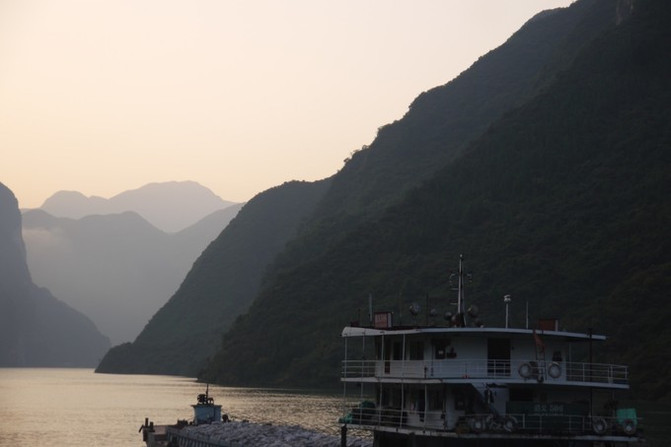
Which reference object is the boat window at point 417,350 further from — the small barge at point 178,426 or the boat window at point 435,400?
the small barge at point 178,426

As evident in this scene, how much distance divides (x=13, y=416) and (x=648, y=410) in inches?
3110

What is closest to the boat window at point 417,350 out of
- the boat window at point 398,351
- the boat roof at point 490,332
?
the boat roof at point 490,332

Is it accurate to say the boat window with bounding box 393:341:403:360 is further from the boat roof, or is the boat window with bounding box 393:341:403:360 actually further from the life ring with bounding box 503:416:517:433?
the life ring with bounding box 503:416:517:433

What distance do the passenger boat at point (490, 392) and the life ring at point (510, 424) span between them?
5 cm

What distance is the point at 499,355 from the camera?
159ft

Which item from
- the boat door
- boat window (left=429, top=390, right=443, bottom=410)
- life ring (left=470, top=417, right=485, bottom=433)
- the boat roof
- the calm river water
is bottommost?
the calm river water

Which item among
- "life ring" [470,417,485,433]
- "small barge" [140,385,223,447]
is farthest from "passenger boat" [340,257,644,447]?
"small barge" [140,385,223,447]

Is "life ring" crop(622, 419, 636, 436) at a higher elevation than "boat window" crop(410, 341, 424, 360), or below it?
below

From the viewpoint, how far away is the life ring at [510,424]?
44.9 meters

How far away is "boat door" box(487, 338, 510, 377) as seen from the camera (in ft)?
157

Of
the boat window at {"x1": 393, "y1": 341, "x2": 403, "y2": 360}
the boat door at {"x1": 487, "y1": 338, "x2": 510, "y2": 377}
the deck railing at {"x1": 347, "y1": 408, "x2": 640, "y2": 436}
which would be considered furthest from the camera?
the boat window at {"x1": 393, "y1": 341, "x2": 403, "y2": 360}

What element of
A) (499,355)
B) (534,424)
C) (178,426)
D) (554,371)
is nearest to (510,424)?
(534,424)

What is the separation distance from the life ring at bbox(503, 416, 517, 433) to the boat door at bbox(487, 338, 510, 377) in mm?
3010

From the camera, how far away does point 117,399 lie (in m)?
191
